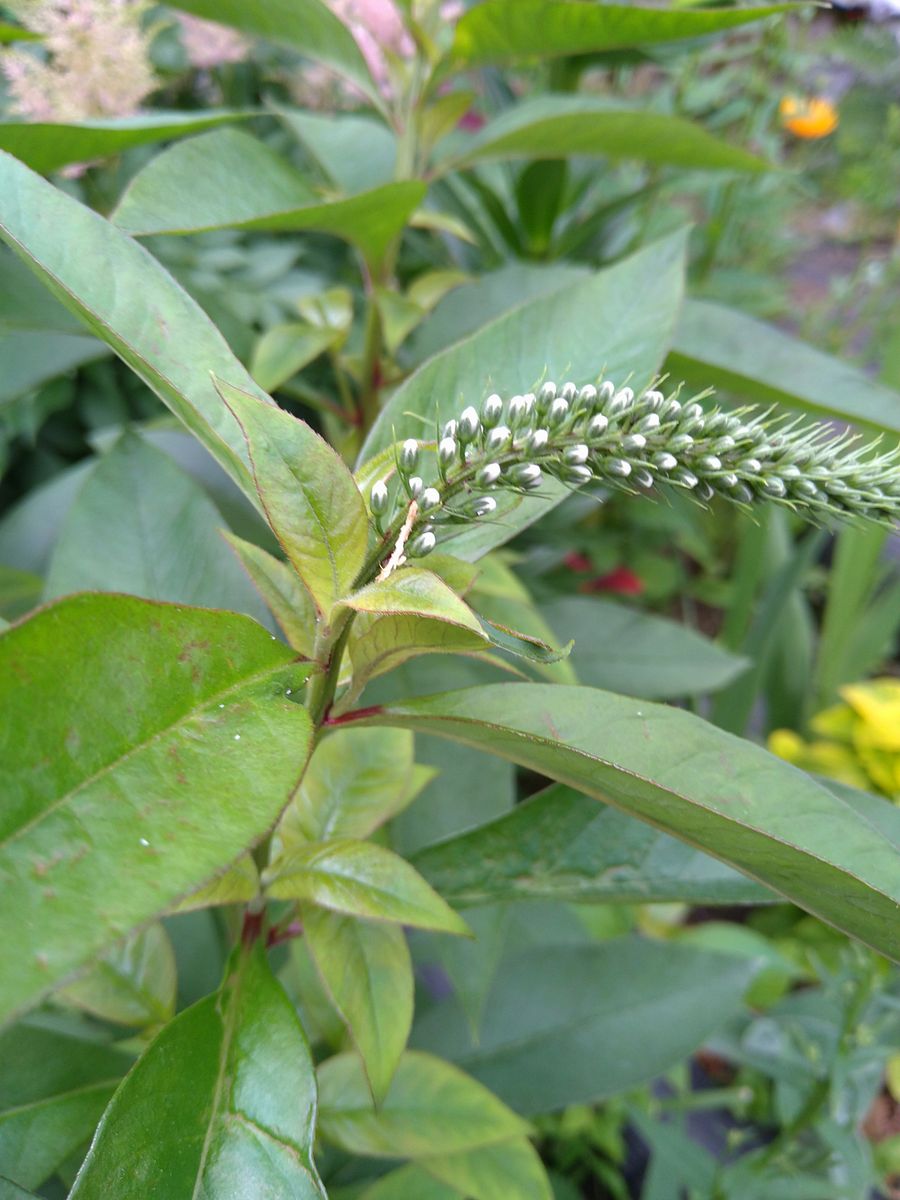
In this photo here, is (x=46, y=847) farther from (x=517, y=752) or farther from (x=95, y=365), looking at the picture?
(x=95, y=365)

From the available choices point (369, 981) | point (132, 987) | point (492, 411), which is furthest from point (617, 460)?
point (132, 987)

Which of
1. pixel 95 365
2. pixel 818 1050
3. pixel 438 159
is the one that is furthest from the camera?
pixel 95 365

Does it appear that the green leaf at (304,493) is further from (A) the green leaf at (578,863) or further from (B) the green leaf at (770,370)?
(B) the green leaf at (770,370)

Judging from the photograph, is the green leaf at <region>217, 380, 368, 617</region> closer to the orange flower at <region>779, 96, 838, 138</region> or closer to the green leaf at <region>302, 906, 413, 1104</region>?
the green leaf at <region>302, 906, 413, 1104</region>

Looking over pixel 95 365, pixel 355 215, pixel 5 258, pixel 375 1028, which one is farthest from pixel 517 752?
pixel 95 365

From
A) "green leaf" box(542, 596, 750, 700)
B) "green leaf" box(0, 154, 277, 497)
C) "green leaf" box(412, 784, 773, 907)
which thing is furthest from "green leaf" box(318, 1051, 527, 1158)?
"green leaf" box(542, 596, 750, 700)
